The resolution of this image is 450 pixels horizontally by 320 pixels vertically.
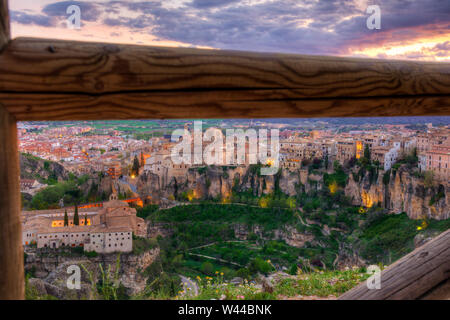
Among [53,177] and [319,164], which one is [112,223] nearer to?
[53,177]

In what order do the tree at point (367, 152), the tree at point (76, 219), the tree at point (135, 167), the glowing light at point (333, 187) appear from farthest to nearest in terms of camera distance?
the tree at point (367, 152) < the glowing light at point (333, 187) < the tree at point (135, 167) < the tree at point (76, 219)

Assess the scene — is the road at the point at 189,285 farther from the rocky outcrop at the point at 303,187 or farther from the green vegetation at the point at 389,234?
the green vegetation at the point at 389,234

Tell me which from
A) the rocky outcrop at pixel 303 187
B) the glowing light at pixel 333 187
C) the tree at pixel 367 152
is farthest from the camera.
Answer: the tree at pixel 367 152

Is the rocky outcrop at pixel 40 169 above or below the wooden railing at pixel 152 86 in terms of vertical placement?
below

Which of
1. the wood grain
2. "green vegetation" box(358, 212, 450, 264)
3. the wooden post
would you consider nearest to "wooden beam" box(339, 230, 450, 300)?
the wood grain

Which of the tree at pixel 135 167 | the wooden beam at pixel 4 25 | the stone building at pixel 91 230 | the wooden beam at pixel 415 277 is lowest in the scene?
the stone building at pixel 91 230

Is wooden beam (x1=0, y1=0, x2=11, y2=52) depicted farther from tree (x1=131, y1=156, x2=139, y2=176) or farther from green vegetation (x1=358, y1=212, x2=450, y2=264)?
green vegetation (x1=358, y1=212, x2=450, y2=264)

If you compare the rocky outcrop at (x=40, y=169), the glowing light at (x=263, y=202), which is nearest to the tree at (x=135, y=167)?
the rocky outcrop at (x=40, y=169)
